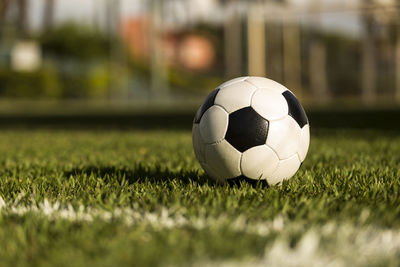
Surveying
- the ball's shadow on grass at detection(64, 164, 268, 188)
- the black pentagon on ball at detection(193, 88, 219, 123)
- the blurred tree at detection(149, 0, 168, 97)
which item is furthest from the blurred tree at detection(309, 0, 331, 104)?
the black pentagon on ball at detection(193, 88, 219, 123)

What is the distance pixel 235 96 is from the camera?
9.46 feet

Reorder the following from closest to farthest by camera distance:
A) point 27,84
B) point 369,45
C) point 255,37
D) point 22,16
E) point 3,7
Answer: point 369,45 < point 255,37 < point 27,84 < point 22,16 < point 3,7

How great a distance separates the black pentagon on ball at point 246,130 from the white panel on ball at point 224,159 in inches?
1.5

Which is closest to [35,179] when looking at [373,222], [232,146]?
[232,146]

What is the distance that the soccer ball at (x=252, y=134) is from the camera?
279 centimetres

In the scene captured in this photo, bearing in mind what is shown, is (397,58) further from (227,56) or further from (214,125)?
(214,125)

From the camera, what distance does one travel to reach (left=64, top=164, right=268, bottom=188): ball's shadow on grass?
2898mm

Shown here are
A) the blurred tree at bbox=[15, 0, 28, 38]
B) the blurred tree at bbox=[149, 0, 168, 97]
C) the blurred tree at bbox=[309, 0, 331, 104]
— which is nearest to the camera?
the blurred tree at bbox=[309, 0, 331, 104]

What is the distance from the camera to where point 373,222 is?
2.10 metres

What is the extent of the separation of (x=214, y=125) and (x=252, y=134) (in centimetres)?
23

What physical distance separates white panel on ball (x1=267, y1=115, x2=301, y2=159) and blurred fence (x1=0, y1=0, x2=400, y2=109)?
15716 millimetres

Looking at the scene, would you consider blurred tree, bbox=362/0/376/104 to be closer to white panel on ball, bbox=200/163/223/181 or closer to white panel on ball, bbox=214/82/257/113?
white panel on ball, bbox=214/82/257/113

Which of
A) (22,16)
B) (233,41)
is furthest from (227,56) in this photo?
(22,16)

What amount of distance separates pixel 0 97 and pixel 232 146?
2935 cm
